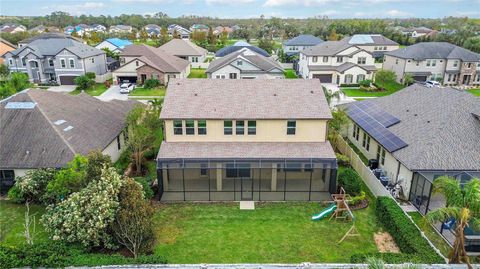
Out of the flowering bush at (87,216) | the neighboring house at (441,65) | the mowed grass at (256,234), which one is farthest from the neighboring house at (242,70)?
the flowering bush at (87,216)

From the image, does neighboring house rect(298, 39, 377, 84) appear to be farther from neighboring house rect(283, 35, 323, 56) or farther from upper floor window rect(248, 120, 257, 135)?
upper floor window rect(248, 120, 257, 135)

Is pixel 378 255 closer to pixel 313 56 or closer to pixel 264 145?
pixel 264 145

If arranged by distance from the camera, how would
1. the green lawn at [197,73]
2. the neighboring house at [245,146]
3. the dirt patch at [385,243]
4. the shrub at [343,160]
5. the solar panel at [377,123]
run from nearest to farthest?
1. the dirt patch at [385,243]
2. the neighboring house at [245,146]
3. the solar panel at [377,123]
4. the shrub at [343,160]
5. the green lawn at [197,73]

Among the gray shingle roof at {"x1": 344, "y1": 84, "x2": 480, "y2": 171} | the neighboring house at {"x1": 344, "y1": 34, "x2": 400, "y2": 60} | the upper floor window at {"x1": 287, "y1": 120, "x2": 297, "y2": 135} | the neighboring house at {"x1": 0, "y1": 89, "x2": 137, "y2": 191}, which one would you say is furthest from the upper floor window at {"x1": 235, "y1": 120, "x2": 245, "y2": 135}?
the neighboring house at {"x1": 344, "y1": 34, "x2": 400, "y2": 60}

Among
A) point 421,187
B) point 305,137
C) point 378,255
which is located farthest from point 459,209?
point 305,137

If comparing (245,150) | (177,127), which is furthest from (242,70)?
(245,150)

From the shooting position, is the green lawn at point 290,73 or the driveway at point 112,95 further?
the green lawn at point 290,73

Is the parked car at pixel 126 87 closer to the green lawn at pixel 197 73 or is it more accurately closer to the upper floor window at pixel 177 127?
the green lawn at pixel 197 73
